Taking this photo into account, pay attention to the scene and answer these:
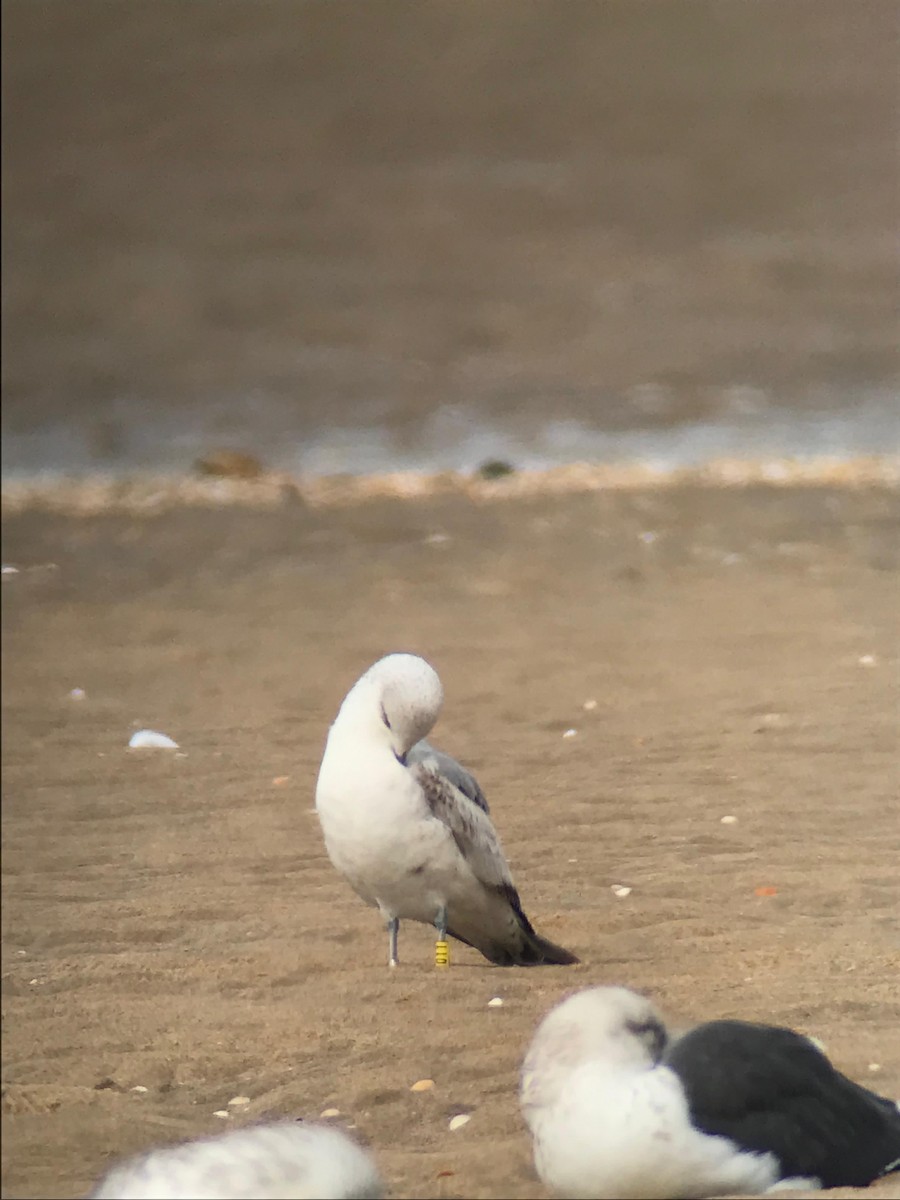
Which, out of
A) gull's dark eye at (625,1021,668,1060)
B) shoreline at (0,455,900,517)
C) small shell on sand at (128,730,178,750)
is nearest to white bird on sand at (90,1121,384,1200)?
gull's dark eye at (625,1021,668,1060)

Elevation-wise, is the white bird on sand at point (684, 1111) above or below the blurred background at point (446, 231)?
below

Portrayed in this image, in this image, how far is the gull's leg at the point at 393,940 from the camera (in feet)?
5.15

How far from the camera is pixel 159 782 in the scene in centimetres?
178

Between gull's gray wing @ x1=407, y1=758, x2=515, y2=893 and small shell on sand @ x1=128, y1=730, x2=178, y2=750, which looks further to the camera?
small shell on sand @ x1=128, y1=730, x2=178, y2=750

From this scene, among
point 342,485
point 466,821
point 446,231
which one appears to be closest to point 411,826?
point 466,821

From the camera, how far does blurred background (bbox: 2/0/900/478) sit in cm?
187

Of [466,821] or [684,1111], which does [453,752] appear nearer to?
[466,821]

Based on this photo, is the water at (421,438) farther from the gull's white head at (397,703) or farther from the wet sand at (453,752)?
the gull's white head at (397,703)

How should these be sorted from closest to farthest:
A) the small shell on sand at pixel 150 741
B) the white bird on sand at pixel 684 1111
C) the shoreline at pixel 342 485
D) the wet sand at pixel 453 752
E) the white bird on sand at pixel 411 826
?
1. the white bird on sand at pixel 684 1111
2. the wet sand at pixel 453 752
3. the white bird on sand at pixel 411 826
4. the small shell on sand at pixel 150 741
5. the shoreline at pixel 342 485

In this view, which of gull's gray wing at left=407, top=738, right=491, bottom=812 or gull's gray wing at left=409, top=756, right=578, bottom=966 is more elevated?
gull's gray wing at left=407, top=738, right=491, bottom=812

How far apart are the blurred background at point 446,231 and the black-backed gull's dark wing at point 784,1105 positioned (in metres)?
0.97

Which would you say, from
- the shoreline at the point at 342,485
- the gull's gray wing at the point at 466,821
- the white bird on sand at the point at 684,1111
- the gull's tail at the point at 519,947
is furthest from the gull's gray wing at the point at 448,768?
the shoreline at the point at 342,485

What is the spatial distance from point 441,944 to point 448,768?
0.20 meters

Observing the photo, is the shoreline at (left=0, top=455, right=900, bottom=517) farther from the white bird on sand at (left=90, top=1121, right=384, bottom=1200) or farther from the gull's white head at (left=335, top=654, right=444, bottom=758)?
the white bird on sand at (left=90, top=1121, right=384, bottom=1200)
